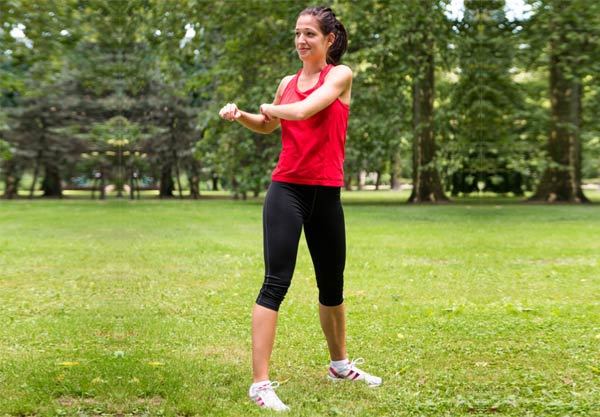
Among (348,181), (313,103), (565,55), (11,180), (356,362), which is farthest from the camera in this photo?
(348,181)

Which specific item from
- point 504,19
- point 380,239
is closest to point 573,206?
point 504,19

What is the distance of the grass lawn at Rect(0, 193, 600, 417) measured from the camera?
14.4 ft

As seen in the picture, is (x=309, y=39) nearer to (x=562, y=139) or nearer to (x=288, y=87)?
(x=288, y=87)

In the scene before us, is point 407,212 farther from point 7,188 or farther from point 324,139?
point 324,139

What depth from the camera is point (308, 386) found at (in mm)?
4641

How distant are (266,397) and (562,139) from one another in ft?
64.6

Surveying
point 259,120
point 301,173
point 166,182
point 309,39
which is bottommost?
point 166,182

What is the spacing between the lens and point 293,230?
14.0ft

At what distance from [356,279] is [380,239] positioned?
16.8ft

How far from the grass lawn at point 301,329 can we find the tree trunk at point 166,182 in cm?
1785

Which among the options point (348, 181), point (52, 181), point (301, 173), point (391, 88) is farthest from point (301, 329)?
point (348, 181)

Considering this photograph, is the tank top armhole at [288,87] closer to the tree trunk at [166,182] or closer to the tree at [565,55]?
the tree at [565,55]

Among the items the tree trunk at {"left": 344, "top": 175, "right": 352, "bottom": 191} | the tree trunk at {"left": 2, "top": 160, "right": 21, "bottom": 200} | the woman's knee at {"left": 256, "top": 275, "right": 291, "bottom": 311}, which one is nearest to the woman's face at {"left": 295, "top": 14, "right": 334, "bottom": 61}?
the woman's knee at {"left": 256, "top": 275, "right": 291, "bottom": 311}

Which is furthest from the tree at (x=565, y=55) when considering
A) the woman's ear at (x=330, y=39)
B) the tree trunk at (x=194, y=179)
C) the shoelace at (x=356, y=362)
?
the woman's ear at (x=330, y=39)
